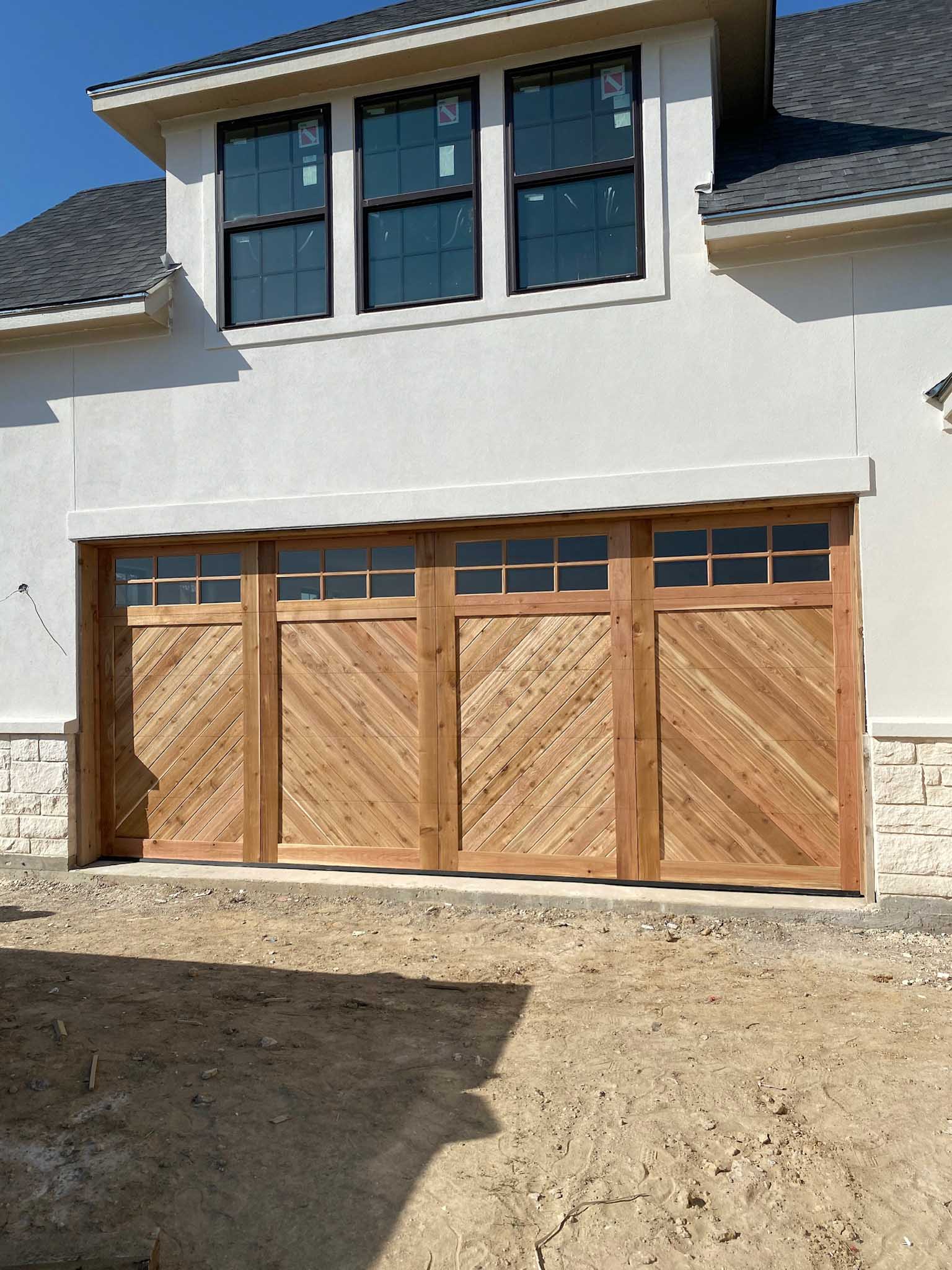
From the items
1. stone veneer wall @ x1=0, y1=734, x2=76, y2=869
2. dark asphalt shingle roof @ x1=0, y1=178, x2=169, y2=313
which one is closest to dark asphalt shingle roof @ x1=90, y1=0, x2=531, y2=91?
dark asphalt shingle roof @ x1=0, y1=178, x2=169, y2=313

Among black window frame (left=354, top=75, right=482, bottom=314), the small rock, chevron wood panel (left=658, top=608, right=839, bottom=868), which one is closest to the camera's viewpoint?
the small rock

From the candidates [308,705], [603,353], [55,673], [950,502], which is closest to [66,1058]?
[308,705]

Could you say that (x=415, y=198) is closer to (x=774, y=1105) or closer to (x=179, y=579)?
(x=179, y=579)

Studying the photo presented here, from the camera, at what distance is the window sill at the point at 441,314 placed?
6.59 meters

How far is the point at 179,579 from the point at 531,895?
396cm

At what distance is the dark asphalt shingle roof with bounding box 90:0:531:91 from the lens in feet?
22.2

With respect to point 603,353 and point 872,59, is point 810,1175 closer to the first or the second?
point 603,353

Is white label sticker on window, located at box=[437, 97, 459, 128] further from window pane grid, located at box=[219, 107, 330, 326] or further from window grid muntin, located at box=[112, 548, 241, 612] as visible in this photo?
window grid muntin, located at box=[112, 548, 241, 612]

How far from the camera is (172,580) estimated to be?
25.7 feet

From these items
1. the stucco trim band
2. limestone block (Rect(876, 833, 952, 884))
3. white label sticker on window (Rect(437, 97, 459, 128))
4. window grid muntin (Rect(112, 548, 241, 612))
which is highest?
white label sticker on window (Rect(437, 97, 459, 128))

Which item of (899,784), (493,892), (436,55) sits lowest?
(493,892)

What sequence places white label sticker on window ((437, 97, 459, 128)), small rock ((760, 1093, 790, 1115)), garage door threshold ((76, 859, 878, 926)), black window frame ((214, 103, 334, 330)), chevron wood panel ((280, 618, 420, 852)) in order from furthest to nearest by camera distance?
1. black window frame ((214, 103, 334, 330))
2. chevron wood panel ((280, 618, 420, 852))
3. white label sticker on window ((437, 97, 459, 128))
4. garage door threshold ((76, 859, 878, 926))
5. small rock ((760, 1093, 790, 1115))

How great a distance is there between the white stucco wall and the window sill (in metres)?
0.02

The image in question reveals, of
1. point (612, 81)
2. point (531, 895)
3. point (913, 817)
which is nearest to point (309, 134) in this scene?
point (612, 81)
